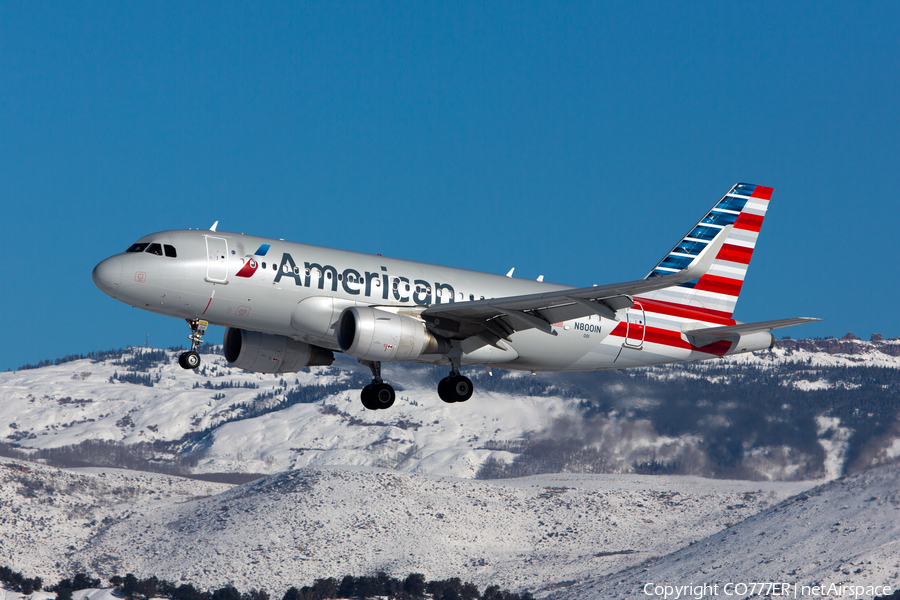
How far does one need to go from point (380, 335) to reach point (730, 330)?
14.7 meters

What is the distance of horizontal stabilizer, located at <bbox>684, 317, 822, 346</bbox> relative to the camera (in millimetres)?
37125

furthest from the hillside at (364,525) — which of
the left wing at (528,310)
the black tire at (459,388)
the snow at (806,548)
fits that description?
the left wing at (528,310)

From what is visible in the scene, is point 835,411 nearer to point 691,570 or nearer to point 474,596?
point 691,570

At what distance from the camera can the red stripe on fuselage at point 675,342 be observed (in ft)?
144

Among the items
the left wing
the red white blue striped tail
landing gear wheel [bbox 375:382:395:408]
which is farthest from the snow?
landing gear wheel [bbox 375:382:395:408]

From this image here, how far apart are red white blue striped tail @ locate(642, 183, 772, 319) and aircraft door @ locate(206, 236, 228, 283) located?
1805 centimetres

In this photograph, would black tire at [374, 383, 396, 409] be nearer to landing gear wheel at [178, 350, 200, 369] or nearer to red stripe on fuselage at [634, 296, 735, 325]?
landing gear wheel at [178, 350, 200, 369]

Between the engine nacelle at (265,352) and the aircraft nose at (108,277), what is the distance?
22.0 ft

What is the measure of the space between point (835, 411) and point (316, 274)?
12914cm

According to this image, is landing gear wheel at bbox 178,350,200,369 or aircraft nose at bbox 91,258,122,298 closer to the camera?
aircraft nose at bbox 91,258,122,298

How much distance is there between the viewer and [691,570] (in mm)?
137750

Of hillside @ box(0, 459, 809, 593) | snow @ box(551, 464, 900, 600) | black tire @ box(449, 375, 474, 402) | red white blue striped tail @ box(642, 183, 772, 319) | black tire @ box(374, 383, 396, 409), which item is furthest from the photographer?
hillside @ box(0, 459, 809, 593)

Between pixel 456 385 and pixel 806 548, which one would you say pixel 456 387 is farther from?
pixel 806 548

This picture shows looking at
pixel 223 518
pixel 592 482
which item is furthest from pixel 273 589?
pixel 592 482
